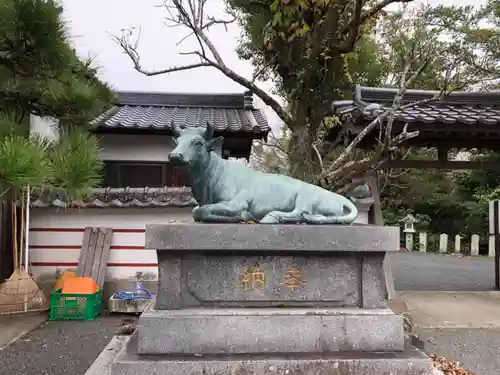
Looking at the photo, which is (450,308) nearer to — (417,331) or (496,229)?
(417,331)

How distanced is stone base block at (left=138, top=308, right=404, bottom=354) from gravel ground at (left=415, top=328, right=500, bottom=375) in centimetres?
225

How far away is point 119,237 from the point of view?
7.96 metres

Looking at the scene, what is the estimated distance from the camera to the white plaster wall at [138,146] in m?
9.60

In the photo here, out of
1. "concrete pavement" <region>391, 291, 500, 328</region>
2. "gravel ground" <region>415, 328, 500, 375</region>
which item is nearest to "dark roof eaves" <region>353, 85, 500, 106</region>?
"concrete pavement" <region>391, 291, 500, 328</region>

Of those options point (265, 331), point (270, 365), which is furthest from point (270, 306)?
point (270, 365)

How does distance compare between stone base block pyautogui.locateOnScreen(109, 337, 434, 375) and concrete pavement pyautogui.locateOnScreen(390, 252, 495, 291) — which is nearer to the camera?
stone base block pyautogui.locateOnScreen(109, 337, 434, 375)

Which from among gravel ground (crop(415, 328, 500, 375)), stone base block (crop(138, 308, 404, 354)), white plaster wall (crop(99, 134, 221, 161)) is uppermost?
white plaster wall (crop(99, 134, 221, 161))

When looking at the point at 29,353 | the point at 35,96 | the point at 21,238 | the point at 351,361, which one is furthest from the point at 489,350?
the point at 21,238

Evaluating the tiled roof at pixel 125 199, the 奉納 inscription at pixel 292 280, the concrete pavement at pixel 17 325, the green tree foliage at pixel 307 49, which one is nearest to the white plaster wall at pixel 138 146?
the tiled roof at pixel 125 199

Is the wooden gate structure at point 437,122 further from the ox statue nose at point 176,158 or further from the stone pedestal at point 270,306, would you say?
the ox statue nose at point 176,158

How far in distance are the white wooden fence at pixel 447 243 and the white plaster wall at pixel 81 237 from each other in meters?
16.2

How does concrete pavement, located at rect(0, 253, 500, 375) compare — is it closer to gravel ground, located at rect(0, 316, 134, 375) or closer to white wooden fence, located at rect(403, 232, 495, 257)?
gravel ground, located at rect(0, 316, 134, 375)

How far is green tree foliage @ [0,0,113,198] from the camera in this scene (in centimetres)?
352

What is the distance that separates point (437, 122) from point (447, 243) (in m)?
16.0
